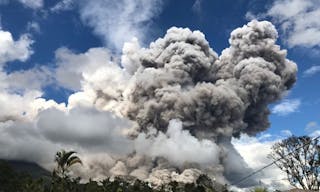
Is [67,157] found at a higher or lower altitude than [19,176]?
lower

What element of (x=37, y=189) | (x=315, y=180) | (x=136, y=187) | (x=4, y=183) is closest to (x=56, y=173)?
(x=37, y=189)

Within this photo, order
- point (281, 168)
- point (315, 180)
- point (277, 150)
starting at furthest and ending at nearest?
point (277, 150), point (281, 168), point (315, 180)

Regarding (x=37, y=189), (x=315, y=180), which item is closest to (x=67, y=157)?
(x=37, y=189)

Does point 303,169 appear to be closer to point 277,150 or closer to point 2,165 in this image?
point 277,150

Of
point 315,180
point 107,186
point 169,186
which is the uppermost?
point 169,186

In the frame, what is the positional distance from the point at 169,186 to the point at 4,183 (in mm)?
32633

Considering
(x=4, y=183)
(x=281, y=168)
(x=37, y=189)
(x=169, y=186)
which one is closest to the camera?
(x=37, y=189)

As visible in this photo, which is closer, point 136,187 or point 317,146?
point 317,146

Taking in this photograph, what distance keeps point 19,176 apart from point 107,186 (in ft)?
50.3

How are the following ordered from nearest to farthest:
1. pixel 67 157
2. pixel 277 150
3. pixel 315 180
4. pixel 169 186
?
1. pixel 67 157
2. pixel 315 180
3. pixel 277 150
4. pixel 169 186

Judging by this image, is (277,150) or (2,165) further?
(2,165)

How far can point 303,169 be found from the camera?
57.5 meters

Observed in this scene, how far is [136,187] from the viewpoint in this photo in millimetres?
81688

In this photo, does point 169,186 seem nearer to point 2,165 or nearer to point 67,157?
point 2,165
